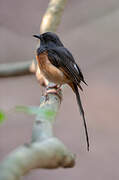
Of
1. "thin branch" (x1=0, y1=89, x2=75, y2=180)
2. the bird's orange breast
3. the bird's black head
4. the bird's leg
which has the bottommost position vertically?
"thin branch" (x1=0, y1=89, x2=75, y2=180)

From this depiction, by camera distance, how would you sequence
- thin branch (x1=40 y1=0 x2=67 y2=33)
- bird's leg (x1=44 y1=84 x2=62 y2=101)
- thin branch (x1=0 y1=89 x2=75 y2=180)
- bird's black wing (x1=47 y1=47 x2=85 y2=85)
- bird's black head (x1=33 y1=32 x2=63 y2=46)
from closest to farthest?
thin branch (x1=0 y1=89 x2=75 y2=180)
bird's leg (x1=44 y1=84 x2=62 y2=101)
bird's black wing (x1=47 y1=47 x2=85 y2=85)
bird's black head (x1=33 y1=32 x2=63 y2=46)
thin branch (x1=40 y1=0 x2=67 y2=33)

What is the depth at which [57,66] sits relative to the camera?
3.87 metres

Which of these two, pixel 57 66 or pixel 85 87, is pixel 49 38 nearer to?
pixel 57 66

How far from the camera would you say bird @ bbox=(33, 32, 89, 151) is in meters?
3.76

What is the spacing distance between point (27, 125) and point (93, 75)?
74.8 inches

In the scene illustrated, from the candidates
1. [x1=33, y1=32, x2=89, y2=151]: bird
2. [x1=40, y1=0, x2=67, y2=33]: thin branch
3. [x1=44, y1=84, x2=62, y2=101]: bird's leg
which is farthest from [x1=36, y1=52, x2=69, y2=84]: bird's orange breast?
[x1=40, y1=0, x2=67, y2=33]: thin branch

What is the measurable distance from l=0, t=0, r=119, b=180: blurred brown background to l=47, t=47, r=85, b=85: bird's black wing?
2630 millimetres

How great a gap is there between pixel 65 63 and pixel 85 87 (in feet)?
12.2

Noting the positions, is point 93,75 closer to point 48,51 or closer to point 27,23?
point 27,23

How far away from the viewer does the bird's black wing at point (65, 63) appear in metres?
3.74

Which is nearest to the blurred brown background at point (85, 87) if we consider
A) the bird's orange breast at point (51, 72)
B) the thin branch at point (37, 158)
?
the bird's orange breast at point (51, 72)

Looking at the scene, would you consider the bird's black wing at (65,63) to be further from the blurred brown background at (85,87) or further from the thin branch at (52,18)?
the blurred brown background at (85,87)

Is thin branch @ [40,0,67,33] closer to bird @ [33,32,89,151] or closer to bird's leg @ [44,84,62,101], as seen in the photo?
bird @ [33,32,89,151]

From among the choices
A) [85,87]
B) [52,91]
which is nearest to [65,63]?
[52,91]
